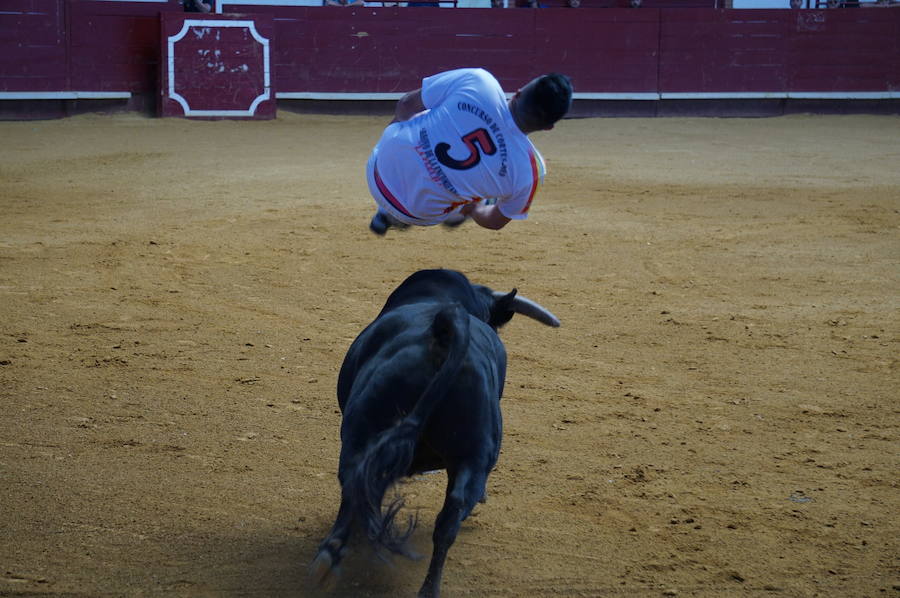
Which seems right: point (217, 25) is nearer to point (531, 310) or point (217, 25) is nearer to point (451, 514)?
point (531, 310)

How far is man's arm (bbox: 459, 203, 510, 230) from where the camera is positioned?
10.6 ft

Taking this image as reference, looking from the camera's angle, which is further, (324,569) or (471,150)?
(471,150)

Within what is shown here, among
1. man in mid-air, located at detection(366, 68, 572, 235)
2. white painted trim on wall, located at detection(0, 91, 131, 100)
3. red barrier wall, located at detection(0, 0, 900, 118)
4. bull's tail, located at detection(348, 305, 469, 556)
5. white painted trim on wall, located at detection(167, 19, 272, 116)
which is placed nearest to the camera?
bull's tail, located at detection(348, 305, 469, 556)

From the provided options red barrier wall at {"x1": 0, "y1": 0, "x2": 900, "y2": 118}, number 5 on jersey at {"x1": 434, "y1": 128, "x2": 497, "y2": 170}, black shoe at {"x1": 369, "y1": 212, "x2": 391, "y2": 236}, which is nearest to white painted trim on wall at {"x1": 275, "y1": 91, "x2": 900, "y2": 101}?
red barrier wall at {"x1": 0, "y1": 0, "x2": 900, "y2": 118}

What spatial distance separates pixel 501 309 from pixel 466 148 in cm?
53

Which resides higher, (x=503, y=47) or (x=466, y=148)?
(x=503, y=47)

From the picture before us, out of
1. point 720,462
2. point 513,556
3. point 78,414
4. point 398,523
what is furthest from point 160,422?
point 720,462

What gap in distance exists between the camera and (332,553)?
8.03ft

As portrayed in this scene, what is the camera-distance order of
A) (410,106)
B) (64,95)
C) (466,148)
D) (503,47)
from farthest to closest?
(503,47) < (64,95) < (410,106) < (466,148)

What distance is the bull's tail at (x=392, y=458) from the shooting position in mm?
2389

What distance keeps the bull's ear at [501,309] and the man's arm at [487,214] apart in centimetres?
22

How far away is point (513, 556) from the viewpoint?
114 inches

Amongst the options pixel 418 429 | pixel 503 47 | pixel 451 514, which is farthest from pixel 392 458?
pixel 503 47

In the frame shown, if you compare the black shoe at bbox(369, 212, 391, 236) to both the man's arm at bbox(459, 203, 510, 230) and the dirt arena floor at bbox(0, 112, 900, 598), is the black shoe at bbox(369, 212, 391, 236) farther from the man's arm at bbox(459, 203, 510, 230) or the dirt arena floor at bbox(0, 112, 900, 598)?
the dirt arena floor at bbox(0, 112, 900, 598)
